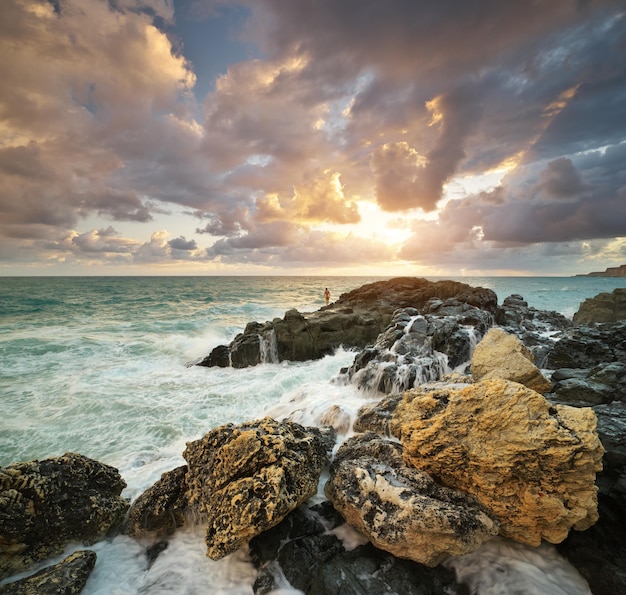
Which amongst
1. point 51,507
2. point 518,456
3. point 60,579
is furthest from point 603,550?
point 51,507

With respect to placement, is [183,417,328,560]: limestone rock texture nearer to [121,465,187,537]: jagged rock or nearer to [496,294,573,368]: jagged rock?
[121,465,187,537]: jagged rock

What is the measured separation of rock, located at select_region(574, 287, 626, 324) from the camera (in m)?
Result: 24.5

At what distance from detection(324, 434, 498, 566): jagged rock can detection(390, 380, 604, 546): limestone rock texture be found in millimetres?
307

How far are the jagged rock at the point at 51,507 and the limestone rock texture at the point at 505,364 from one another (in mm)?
8662

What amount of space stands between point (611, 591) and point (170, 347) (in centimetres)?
2544

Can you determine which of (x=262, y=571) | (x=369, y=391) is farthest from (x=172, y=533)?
(x=369, y=391)

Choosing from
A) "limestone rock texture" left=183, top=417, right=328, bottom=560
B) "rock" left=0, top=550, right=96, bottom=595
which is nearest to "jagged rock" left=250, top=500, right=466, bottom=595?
"limestone rock texture" left=183, top=417, right=328, bottom=560

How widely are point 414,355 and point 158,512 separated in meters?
11.0

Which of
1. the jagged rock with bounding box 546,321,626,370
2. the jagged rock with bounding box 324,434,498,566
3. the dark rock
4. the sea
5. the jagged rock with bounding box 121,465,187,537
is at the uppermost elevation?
the jagged rock with bounding box 546,321,626,370

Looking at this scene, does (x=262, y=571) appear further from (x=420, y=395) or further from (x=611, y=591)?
(x=611, y=591)

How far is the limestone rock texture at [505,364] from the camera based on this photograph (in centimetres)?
782

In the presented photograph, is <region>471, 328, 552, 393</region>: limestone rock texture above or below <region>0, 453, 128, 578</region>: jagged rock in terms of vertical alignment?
above

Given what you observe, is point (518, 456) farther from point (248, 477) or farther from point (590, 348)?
point (590, 348)

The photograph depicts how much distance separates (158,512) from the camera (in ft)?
19.9
